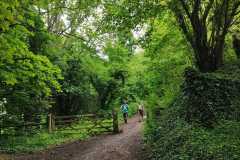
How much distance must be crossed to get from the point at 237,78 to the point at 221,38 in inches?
102

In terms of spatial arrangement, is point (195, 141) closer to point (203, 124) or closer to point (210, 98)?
point (203, 124)

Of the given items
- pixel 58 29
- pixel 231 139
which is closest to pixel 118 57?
pixel 58 29

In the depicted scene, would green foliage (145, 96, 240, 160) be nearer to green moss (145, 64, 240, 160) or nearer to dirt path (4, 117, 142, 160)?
green moss (145, 64, 240, 160)

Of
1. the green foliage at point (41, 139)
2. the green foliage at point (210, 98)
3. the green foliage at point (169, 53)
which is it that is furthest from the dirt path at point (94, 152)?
the green foliage at point (169, 53)

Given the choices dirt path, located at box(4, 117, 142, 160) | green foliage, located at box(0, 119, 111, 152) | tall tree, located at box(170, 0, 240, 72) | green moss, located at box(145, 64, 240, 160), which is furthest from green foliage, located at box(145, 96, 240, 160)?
green foliage, located at box(0, 119, 111, 152)

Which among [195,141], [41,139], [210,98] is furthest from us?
[41,139]

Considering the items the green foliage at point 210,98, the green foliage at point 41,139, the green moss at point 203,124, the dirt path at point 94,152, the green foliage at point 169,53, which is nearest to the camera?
the green moss at point 203,124

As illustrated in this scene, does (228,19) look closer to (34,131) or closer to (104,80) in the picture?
(34,131)

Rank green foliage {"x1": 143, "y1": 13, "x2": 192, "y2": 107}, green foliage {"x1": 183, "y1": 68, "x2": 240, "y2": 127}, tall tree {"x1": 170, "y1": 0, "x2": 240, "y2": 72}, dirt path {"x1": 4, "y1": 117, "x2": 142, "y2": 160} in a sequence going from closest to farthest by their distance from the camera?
green foliage {"x1": 183, "y1": 68, "x2": 240, "y2": 127} → dirt path {"x1": 4, "y1": 117, "x2": 142, "y2": 160} → tall tree {"x1": 170, "y1": 0, "x2": 240, "y2": 72} → green foliage {"x1": 143, "y1": 13, "x2": 192, "y2": 107}

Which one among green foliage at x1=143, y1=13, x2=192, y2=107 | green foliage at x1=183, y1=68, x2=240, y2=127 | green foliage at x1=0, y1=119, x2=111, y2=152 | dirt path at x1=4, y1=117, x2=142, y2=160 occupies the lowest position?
dirt path at x1=4, y1=117, x2=142, y2=160

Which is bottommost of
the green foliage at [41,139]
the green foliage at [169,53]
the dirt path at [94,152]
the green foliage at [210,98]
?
the dirt path at [94,152]

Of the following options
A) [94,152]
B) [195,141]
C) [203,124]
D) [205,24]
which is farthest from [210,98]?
[94,152]

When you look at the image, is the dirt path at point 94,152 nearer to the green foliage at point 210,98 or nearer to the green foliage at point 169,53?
the green foliage at point 210,98

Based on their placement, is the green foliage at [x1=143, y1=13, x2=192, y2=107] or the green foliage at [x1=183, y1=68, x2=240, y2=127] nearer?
the green foliage at [x1=183, y1=68, x2=240, y2=127]
